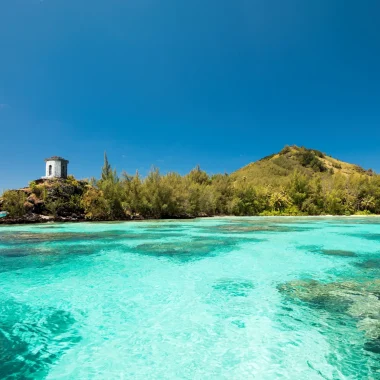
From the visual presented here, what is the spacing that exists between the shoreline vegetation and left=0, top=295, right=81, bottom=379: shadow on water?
25421mm

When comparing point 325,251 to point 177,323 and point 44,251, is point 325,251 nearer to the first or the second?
point 177,323

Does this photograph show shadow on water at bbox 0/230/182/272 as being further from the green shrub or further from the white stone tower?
the white stone tower

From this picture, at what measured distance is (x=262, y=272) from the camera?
815 centimetres

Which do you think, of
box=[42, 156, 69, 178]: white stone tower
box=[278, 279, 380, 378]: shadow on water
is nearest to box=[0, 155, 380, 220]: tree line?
box=[42, 156, 69, 178]: white stone tower

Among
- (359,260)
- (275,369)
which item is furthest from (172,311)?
(359,260)

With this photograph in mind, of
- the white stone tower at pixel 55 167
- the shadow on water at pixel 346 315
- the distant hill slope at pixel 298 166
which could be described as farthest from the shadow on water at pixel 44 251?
the distant hill slope at pixel 298 166

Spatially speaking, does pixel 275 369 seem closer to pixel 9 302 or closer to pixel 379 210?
pixel 9 302

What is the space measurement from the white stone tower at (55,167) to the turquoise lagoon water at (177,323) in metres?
25.7

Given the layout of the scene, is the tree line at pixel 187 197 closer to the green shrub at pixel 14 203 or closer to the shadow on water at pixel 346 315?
the green shrub at pixel 14 203

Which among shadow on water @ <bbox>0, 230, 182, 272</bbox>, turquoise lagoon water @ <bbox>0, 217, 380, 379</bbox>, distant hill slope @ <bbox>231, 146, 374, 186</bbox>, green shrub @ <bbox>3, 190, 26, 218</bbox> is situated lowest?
turquoise lagoon water @ <bbox>0, 217, 380, 379</bbox>

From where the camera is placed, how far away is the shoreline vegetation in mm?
29312

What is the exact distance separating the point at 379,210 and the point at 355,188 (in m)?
4.69

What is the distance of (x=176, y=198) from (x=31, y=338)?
31111 mm

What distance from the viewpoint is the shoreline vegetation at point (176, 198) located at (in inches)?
1154
